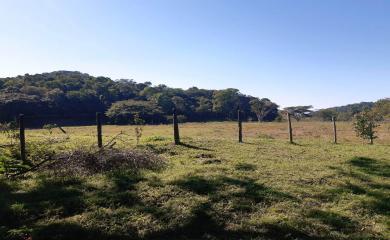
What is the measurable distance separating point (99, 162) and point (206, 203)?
4.75m

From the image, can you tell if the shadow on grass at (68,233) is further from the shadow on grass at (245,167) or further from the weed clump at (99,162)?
the shadow on grass at (245,167)

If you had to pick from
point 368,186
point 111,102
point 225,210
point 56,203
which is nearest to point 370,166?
point 368,186

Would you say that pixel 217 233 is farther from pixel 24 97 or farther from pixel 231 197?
pixel 24 97

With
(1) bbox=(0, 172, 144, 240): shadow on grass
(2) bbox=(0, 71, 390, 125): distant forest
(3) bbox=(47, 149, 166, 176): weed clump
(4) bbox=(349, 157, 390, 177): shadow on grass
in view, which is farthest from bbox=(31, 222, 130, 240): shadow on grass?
(2) bbox=(0, 71, 390, 125): distant forest

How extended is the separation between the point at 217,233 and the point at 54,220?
3529 millimetres

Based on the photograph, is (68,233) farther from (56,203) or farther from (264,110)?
(264,110)

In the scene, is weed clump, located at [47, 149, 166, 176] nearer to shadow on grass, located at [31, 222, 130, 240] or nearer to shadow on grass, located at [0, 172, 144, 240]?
shadow on grass, located at [0, 172, 144, 240]

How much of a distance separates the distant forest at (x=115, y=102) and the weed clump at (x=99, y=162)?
4576cm

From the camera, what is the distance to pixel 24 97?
69688 millimetres

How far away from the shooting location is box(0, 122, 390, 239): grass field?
796 cm

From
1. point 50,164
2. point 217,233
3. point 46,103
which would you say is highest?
point 46,103

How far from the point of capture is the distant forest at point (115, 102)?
6900cm

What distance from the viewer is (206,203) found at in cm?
942

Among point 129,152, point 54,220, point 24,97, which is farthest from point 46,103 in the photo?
point 54,220
